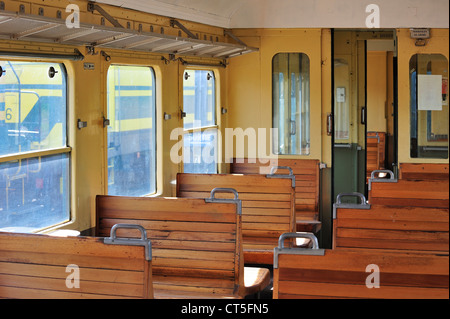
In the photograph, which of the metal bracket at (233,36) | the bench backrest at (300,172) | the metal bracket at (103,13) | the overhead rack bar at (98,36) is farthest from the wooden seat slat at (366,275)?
the metal bracket at (233,36)

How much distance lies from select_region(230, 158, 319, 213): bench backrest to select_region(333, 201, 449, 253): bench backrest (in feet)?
9.37

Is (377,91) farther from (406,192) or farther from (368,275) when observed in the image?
(368,275)

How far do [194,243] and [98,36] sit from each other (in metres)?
1.52

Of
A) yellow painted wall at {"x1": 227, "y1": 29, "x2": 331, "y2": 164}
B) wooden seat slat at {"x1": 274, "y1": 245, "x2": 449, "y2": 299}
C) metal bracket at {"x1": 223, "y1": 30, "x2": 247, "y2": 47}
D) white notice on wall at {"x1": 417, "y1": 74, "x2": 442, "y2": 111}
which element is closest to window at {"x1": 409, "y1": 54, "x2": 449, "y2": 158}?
white notice on wall at {"x1": 417, "y1": 74, "x2": 442, "y2": 111}

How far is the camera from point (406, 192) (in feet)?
16.5

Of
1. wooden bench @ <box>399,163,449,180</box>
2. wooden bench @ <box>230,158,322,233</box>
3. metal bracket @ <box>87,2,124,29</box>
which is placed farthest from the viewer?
wooden bench @ <box>230,158,322,233</box>

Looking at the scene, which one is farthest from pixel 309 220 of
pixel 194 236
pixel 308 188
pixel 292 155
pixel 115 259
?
pixel 115 259

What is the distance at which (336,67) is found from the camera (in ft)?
30.0

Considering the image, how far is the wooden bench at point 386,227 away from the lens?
169 inches

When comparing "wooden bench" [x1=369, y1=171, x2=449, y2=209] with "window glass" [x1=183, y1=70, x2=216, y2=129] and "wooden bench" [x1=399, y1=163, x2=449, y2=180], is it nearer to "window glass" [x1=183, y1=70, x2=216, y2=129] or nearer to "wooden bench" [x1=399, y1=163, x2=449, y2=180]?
"wooden bench" [x1=399, y1=163, x2=449, y2=180]

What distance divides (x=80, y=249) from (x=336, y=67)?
6276 mm

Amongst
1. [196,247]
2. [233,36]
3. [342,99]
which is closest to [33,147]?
[196,247]

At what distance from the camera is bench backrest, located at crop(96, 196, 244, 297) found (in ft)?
14.6

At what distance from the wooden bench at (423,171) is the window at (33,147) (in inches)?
132
